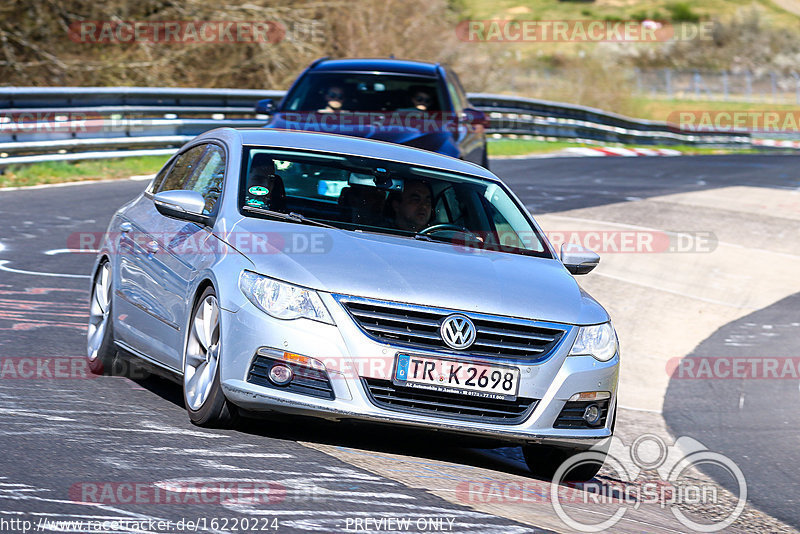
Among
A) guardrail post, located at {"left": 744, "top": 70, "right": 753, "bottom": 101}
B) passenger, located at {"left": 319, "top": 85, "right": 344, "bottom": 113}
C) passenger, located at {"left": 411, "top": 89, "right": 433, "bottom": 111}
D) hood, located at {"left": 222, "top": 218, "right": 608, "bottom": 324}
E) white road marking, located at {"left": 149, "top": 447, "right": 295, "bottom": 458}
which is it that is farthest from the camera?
guardrail post, located at {"left": 744, "top": 70, "right": 753, "bottom": 101}

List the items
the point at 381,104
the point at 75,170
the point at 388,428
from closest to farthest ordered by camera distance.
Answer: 1. the point at 388,428
2. the point at 381,104
3. the point at 75,170

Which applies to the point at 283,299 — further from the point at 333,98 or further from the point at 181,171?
the point at 333,98

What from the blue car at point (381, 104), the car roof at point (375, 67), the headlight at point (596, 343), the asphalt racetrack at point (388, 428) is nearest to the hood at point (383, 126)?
the blue car at point (381, 104)

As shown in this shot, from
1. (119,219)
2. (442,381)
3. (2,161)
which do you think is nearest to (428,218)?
(442,381)

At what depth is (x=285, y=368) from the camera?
5.60 metres

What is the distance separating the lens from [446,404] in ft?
18.6

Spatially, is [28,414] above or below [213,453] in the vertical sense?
below

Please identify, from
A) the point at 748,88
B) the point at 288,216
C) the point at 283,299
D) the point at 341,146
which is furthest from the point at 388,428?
the point at 748,88

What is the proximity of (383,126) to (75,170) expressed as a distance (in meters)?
6.84

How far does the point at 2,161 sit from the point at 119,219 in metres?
9.82

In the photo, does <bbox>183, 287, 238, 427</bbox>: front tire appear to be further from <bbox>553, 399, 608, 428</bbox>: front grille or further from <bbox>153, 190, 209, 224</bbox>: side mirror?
<bbox>553, 399, 608, 428</bbox>: front grille

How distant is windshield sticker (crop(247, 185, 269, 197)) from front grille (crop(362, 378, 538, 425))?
1501 millimetres

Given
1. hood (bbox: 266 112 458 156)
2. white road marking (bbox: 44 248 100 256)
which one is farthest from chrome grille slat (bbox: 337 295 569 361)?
white road marking (bbox: 44 248 100 256)

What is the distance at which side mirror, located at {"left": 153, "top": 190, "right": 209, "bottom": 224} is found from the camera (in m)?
6.39
